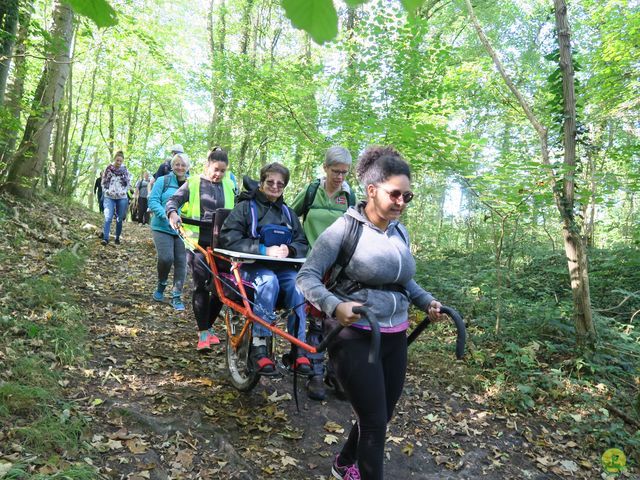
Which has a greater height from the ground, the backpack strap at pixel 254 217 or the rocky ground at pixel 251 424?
the backpack strap at pixel 254 217

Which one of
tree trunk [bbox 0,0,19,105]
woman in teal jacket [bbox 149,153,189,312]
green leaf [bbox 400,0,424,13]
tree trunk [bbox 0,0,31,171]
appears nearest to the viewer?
green leaf [bbox 400,0,424,13]

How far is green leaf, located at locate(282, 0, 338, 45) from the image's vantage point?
3.23ft

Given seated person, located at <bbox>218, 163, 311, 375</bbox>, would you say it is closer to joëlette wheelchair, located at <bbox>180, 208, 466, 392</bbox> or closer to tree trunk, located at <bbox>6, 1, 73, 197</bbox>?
joëlette wheelchair, located at <bbox>180, 208, 466, 392</bbox>

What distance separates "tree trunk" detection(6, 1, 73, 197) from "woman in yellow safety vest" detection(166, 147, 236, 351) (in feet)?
15.5

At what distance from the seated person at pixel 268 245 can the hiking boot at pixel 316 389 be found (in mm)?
522

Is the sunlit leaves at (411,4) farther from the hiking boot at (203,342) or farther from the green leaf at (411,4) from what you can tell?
the hiking boot at (203,342)

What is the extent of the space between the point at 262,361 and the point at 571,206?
4.75 meters

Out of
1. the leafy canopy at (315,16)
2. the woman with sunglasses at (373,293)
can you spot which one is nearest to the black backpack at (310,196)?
the woman with sunglasses at (373,293)

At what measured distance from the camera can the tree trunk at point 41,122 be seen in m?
8.12

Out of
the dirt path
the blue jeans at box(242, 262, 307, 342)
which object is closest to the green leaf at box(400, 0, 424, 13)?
the blue jeans at box(242, 262, 307, 342)

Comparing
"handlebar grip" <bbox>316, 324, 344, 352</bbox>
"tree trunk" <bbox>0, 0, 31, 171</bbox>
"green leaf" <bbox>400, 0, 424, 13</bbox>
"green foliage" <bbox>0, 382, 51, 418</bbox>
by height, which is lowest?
"green foliage" <bbox>0, 382, 51, 418</bbox>

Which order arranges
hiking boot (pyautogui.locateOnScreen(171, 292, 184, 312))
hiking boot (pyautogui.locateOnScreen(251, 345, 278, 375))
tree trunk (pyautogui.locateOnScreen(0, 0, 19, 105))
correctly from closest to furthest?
hiking boot (pyautogui.locateOnScreen(251, 345, 278, 375)) < tree trunk (pyautogui.locateOnScreen(0, 0, 19, 105)) < hiking boot (pyautogui.locateOnScreen(171, 292, 184, 312))

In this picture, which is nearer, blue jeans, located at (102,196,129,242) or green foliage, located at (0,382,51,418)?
green foliage, located at (0,382,51,418)

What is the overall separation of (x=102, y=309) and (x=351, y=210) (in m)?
4.76
